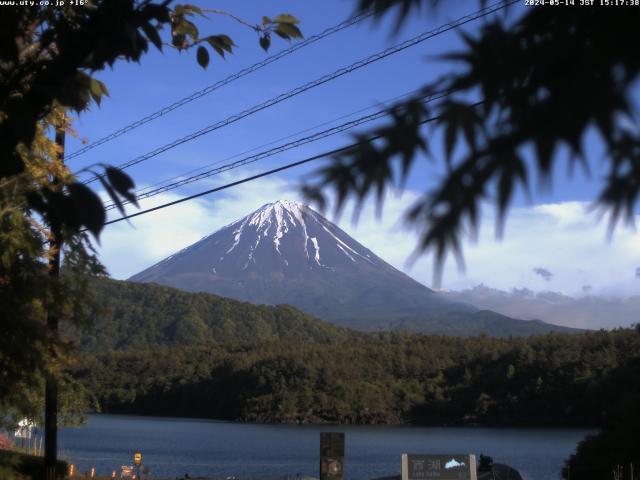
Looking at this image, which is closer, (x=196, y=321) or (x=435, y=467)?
(x=435, y=467)

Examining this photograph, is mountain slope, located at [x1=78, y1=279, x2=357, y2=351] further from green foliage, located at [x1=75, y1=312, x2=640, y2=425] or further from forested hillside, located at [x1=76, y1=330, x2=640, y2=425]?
forested hillside, located at [x1=76, y1=330, x2=640, y2=425]

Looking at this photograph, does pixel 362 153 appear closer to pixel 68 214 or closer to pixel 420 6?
pixel 420 6

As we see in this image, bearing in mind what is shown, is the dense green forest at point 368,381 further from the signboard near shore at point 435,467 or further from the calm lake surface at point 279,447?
the signboard near shore at point 435,467

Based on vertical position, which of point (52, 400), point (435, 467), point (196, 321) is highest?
point (196, 321)

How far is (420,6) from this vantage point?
2.26 metres

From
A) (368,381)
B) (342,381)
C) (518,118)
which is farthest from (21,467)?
(368,381)

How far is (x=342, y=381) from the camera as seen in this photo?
7438cm

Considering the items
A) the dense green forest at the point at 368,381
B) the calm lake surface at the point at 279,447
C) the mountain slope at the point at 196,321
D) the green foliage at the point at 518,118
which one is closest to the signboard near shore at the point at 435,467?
the green foliage at the point at 518,118

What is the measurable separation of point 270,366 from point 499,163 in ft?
252

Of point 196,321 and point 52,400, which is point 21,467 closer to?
point 52,400

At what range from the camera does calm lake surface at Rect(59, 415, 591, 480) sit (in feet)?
115

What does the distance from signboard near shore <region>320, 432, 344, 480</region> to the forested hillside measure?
39.9 m

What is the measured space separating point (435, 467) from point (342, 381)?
6013 centimetres

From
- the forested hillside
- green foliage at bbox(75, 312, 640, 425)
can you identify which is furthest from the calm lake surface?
green foliage at bbox(75, 312, 640, 425)
